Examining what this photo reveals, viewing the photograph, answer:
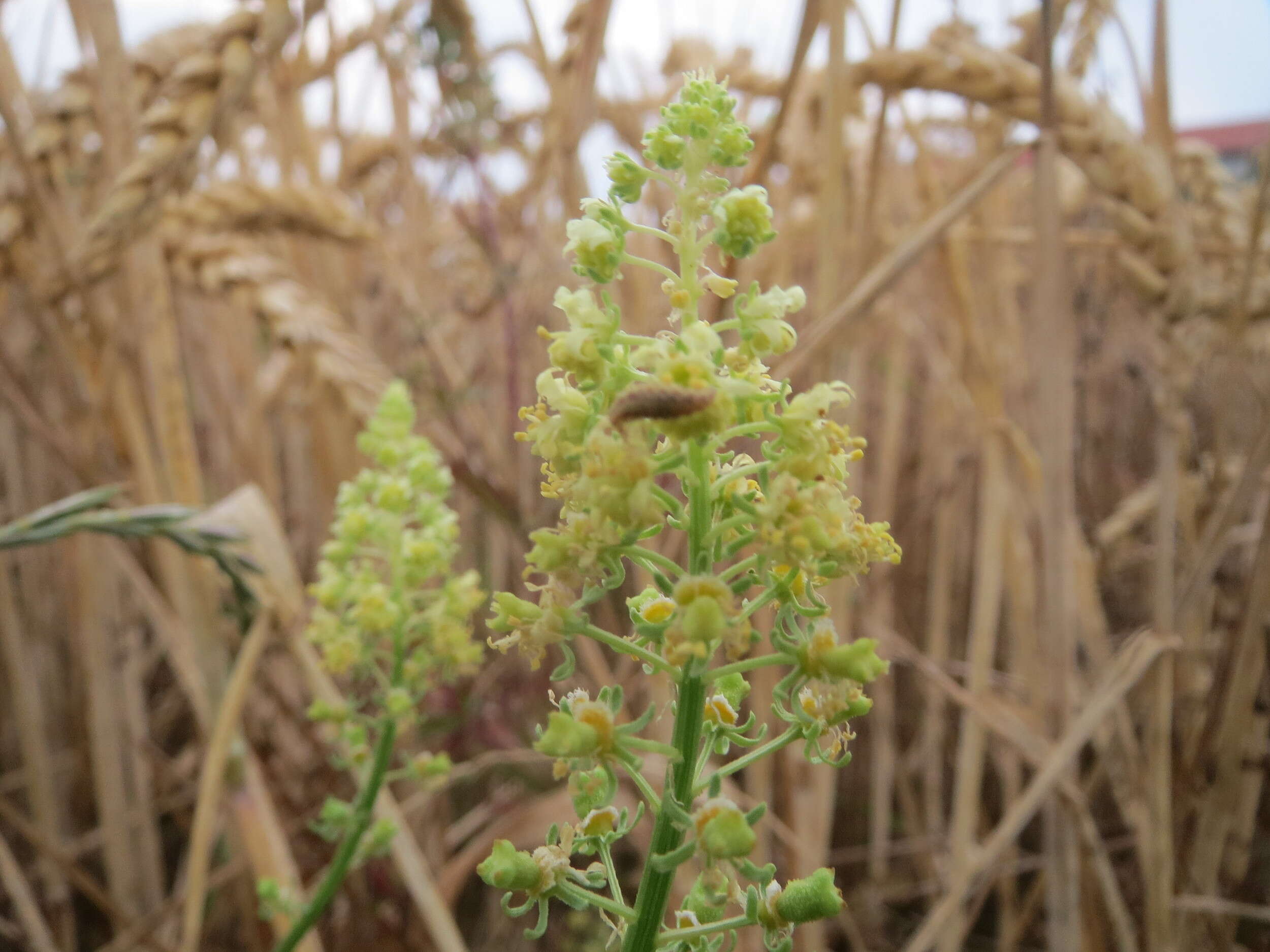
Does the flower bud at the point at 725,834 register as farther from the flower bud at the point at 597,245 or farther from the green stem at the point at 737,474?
the flower bud at the point at 597,245

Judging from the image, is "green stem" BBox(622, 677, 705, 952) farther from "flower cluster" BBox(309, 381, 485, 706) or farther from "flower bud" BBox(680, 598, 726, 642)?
"flower cluster" BBox(309, 381, 485, 706)

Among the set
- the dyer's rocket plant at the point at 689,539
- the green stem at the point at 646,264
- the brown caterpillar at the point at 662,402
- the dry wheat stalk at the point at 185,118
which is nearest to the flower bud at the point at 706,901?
the dyer's rocket plant at the point at 689,539

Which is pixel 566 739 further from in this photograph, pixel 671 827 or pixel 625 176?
pixel 625 176

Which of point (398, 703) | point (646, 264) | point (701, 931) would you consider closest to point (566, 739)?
point (701, 931)

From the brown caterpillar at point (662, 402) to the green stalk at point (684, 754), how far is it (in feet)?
0.20

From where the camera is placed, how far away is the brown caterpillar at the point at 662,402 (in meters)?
0.63

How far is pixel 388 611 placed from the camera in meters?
1.31

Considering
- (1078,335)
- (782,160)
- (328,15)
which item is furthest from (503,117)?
(1078,335)

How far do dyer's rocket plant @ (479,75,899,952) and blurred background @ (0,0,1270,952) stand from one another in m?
0.76

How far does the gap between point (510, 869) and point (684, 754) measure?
17cm

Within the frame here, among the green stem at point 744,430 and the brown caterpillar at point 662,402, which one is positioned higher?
the brown caterpillar at point 662,402

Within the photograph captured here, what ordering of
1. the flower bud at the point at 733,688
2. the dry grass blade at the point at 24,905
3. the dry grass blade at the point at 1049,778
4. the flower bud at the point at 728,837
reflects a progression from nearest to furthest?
the flower bud at the point at 728,837
the flower bud at the point at 733,688
the dry grass blade at the point at 1049,778
the dry grass blade at the point at 24,905

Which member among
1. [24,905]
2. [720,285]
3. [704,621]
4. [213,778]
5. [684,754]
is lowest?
[24,905]

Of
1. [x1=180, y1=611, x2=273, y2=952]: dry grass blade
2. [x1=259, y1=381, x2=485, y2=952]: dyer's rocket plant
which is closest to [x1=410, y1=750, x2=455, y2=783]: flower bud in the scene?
[x1=259, y1=381, x2=485, y2=952]: dyer's rocket plant
